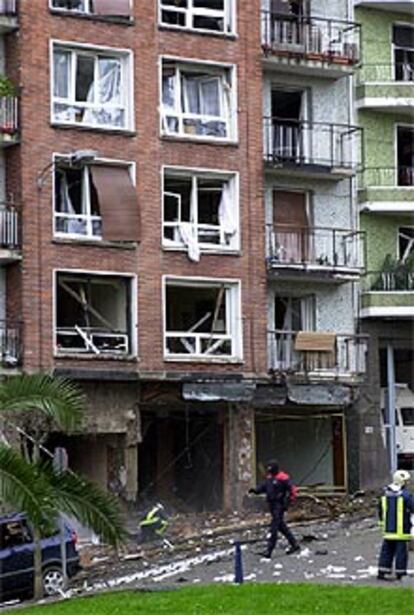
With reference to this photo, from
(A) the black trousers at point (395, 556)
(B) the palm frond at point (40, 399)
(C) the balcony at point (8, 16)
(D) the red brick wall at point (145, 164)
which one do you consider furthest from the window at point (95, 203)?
(A) the black trousers at point (395, 556)

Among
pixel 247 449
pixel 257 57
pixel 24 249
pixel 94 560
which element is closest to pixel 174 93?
pixel 257 57

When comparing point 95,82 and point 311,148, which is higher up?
point 95,82

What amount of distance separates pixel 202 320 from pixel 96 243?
13.5ft

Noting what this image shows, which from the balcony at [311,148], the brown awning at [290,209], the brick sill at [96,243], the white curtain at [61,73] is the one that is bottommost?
the brick sill at [96,243]

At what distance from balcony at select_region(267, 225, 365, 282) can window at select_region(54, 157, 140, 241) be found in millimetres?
4490

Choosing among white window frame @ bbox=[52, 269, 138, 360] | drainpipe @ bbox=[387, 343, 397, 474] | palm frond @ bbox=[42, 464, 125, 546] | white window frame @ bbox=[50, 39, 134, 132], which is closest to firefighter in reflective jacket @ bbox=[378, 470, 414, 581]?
palm frond @ bbox=[42, 464, 125, 546]

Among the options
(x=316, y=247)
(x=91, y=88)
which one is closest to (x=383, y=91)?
(x=316, y=247)

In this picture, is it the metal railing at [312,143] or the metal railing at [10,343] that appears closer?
the metal railing at [10,343]

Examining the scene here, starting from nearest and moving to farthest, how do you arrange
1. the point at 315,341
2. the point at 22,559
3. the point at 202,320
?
the point at 22,559 → the point at 202,320 → the point at 315,341

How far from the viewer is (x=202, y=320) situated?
42.4 m

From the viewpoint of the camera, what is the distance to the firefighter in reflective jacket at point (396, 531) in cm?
2617

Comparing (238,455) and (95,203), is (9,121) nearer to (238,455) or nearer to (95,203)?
(95,203)

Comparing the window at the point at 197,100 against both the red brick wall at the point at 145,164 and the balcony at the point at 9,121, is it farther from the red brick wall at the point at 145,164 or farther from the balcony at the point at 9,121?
the balcony at the point at 9,121

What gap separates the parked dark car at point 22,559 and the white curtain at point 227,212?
13575 mm
